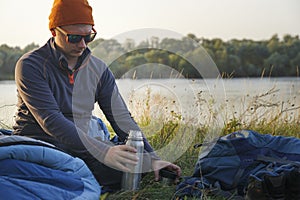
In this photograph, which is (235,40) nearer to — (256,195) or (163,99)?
(163,99)

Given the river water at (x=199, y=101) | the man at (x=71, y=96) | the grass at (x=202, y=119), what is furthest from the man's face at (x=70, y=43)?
the grass at (x=202, y=119)

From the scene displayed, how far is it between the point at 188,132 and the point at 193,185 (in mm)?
1458

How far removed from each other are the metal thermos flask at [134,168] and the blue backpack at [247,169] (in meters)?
0.25

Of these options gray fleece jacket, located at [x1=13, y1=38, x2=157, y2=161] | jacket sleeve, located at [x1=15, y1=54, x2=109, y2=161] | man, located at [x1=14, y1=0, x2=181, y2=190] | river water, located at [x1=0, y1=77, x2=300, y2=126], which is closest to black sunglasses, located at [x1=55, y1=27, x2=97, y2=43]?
man, located at [x1=14, y1=0, x2=181, y2=190]

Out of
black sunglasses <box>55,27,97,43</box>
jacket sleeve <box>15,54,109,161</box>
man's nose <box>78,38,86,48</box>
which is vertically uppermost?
black sunglasses <box>55,27,97,43</box>

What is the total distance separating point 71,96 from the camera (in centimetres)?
292

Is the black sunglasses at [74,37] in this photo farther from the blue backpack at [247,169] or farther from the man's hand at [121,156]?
the blue backpack at [247,169]

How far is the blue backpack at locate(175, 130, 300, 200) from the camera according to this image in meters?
2.29

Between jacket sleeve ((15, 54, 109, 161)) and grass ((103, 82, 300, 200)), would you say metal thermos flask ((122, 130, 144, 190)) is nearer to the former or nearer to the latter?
jacket sleeve ((15, 54, 109, 161))

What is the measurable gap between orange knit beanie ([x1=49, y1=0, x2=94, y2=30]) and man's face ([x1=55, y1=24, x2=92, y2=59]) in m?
0.03

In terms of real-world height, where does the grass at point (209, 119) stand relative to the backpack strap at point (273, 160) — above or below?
below

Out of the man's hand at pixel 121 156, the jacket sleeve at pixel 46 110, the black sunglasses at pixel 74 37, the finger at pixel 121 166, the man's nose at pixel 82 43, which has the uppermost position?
the black sunglasses at pixel 74 37

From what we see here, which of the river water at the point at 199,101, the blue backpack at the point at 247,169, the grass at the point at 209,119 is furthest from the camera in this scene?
the river water at the point at 199,101

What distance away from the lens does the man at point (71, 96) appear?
2625 mm
